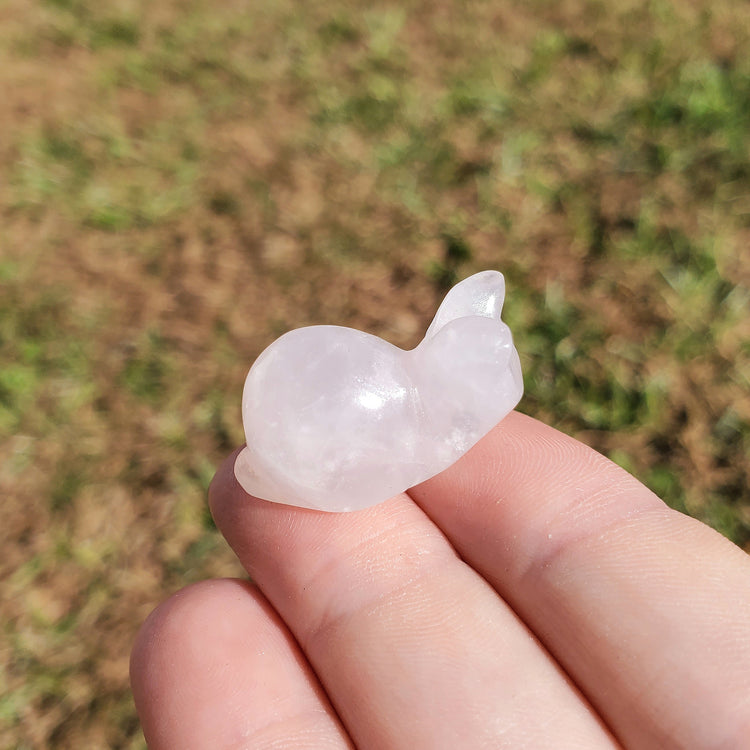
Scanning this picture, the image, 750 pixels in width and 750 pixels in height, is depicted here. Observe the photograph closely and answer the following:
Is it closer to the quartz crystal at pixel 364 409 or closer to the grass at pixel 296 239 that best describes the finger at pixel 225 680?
the quartz crystal at pixel 364 409

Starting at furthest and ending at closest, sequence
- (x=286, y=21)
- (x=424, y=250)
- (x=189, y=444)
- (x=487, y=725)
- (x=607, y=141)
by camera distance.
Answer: (x=286, y=21) → (x=607, y=141) → (x=424, y=250) → (x=189, y=444) → (x=487, y=725)

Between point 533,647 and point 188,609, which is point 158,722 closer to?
point 188,609

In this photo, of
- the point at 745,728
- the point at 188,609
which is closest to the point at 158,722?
the point at 188,609

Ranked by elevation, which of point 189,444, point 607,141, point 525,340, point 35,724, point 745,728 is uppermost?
point 607,141

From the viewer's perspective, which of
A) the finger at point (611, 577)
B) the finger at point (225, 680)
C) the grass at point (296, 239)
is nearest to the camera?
the finger at point (611, 577)

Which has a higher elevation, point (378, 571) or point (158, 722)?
point (378, 571)

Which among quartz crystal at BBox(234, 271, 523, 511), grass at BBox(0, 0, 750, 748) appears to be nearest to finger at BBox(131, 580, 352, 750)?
quartz crystal at BBox(234, 271, 523, 511)

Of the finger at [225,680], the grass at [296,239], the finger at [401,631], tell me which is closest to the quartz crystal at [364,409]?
the finger at [401,631]
